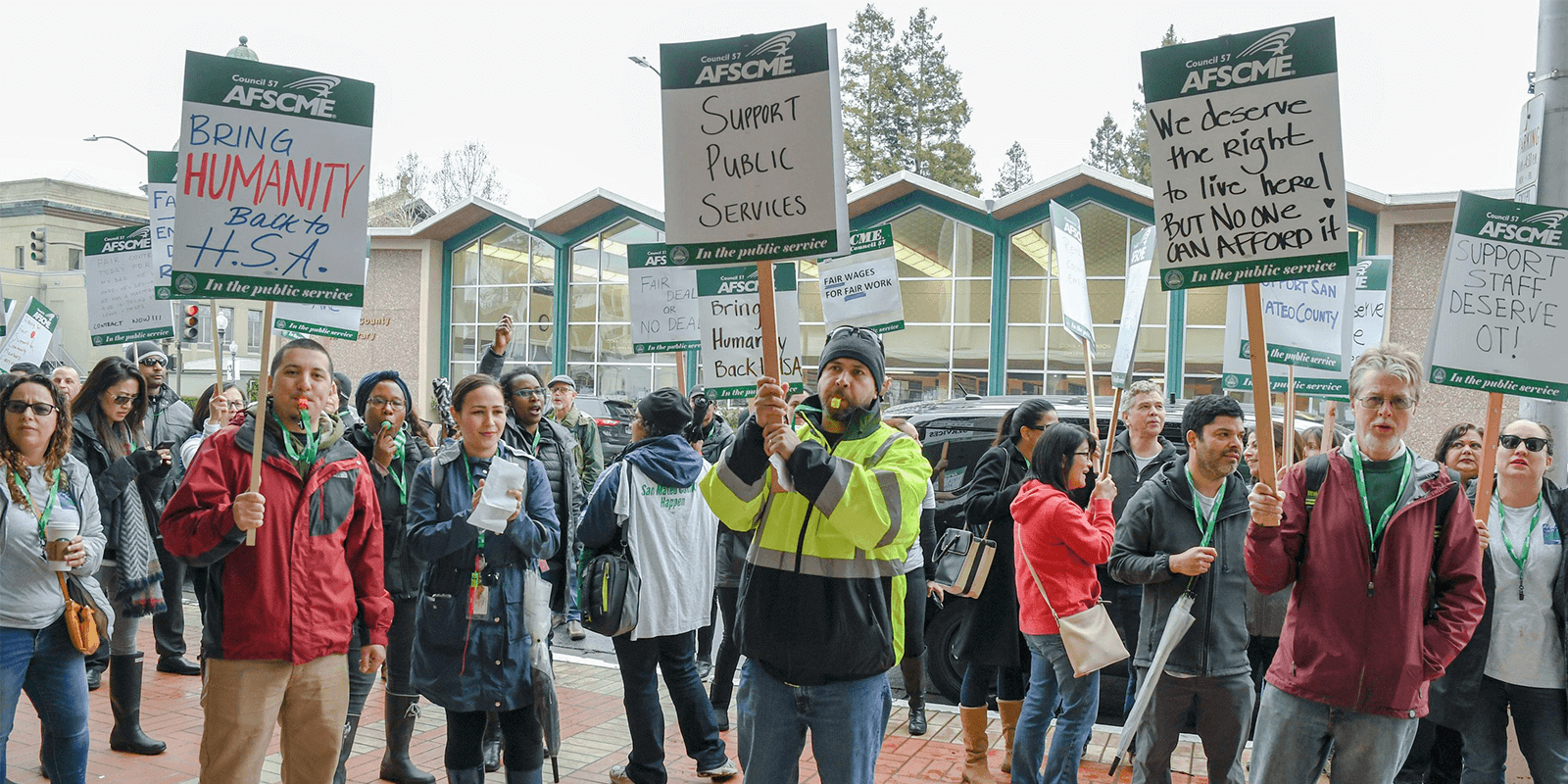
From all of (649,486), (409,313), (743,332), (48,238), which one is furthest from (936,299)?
(48,238)

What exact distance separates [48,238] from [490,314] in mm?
31208

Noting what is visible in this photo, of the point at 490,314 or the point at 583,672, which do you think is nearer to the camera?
the point at 583,672

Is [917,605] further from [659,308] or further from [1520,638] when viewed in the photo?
[659,308]

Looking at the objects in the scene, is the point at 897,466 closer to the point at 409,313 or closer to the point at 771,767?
the point at 771,767

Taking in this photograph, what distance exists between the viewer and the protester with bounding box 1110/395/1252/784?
4.41 meters

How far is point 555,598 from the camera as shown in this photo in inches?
211

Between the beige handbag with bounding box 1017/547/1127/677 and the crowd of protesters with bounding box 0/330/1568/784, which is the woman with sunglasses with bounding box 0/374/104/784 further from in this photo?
the beige handbag with bounding box 1017/547/1127/677

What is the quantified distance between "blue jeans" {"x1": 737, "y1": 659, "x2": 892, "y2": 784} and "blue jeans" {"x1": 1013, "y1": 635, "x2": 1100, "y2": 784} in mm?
1384

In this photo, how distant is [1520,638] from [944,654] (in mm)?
3132

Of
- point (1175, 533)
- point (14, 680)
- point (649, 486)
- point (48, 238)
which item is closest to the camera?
point (14, 680)

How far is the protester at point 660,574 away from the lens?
5.15 m

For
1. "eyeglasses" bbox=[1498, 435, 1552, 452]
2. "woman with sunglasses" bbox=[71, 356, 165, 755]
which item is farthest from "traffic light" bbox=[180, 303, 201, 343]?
"eyeglasses" bbox=[1498, 435, 1552, 452]

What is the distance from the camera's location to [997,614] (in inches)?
218

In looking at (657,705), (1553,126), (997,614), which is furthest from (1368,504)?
(1553,126)
